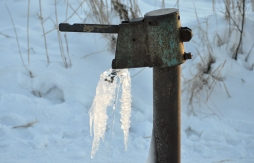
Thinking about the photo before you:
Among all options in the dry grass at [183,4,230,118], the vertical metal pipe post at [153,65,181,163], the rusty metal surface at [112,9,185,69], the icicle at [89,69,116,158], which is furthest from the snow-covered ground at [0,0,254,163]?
the rusty metal surface at [112,9,185,69]

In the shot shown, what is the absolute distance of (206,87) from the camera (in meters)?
2.89

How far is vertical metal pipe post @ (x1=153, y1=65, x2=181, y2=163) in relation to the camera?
1.38 meters

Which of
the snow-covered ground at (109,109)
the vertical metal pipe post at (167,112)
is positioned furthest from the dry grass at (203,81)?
the vertical metal pipe post at (167,112)

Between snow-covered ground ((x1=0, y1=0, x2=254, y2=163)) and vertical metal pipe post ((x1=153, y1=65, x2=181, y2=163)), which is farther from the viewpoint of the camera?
snow-covered ground ((x1=0, y1=0, x2=254, y2=163))

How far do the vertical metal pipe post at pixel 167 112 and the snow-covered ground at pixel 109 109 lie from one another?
0.71 metres

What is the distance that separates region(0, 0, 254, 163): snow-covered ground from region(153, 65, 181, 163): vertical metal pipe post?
71 cm

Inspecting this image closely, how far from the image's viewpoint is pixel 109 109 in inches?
105

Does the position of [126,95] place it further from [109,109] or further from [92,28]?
[109,109]

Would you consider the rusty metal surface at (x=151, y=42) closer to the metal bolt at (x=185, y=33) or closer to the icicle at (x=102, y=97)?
the metal bolt at (x=185, y=33)

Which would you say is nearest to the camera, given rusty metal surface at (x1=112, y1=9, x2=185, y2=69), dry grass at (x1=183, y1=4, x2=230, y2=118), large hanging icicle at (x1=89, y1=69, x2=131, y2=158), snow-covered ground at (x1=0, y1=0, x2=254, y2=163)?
rusty metal surface at (x1=112, y1=9, x2=185, y2=69)

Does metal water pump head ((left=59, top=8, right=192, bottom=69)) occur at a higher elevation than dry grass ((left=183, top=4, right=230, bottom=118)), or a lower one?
higher

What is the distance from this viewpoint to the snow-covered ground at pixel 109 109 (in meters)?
2.39

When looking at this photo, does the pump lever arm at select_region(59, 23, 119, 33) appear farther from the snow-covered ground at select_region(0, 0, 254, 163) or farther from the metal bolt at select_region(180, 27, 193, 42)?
the snow-covered ground at select_region(0, 0, 254, 163)

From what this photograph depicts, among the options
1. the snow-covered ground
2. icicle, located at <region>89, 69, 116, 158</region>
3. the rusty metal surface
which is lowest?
the snow-covered ground
